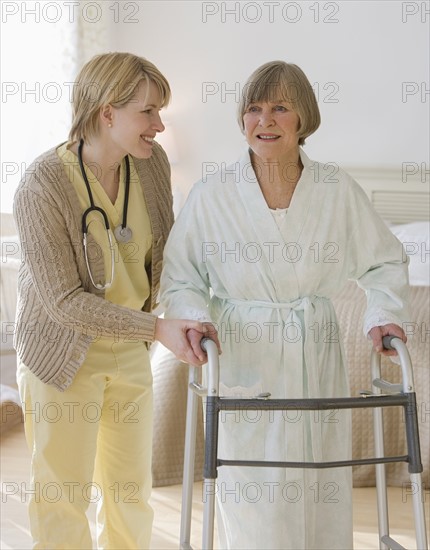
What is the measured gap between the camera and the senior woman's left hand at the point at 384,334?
1919 mm

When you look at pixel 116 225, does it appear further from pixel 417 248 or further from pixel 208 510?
pixel 417 248

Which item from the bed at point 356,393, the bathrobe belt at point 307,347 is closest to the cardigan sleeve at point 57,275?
the bathrobe belt at point 307,347

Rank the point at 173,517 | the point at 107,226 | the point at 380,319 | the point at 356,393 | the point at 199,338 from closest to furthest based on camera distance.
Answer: the point at 199,338
the point at 380,319
the point at 107,226
the point at 173,517
the point at 356,393

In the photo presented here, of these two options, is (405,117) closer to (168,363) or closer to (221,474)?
(168,363)

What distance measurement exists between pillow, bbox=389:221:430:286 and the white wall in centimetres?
65

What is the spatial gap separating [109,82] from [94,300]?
458mm

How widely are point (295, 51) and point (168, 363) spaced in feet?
8.07

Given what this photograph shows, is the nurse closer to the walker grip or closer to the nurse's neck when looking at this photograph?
the nurse's neck

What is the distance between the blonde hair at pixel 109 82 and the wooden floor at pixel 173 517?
1.48 metres

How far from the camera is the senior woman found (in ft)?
6.54

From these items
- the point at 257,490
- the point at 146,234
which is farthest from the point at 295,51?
the point at 257,490

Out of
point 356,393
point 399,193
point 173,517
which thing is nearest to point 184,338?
point 173,517

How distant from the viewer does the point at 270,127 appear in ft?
6.37

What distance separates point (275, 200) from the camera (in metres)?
2.04
